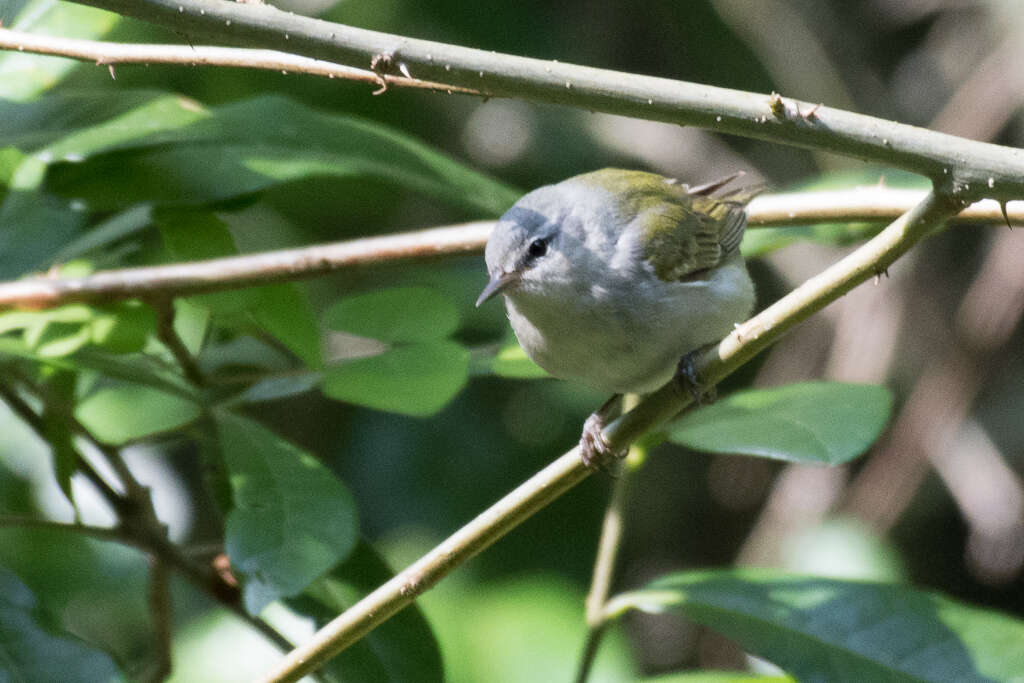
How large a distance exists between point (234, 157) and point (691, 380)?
1.24 m

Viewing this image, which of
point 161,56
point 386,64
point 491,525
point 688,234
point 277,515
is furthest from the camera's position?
point 688,234

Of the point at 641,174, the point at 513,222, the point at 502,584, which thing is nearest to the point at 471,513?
the point at 502,584

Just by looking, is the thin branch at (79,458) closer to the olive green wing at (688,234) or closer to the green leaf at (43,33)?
the green leaf at (43,33)

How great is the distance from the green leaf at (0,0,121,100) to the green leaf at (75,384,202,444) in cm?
72

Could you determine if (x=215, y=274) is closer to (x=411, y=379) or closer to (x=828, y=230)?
(x=411, y=379)

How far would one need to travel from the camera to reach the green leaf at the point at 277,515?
199 centimetres

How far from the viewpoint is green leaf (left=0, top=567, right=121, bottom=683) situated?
6.42 feet

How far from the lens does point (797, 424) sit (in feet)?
7.45

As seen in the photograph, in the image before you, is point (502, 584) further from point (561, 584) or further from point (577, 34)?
point (577, 34)

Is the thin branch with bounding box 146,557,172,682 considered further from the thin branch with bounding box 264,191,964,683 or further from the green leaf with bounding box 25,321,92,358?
the thin branch with bounding box 264,191,964,683

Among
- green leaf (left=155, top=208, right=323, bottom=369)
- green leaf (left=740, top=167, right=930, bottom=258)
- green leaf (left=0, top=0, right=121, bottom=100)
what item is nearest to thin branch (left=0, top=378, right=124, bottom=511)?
green leaf (left=155, top=208, right=323, bottom=369)

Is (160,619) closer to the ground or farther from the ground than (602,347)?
closer to the ground

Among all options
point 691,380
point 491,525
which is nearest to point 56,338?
point 491,525

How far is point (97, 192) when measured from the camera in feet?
8.30
